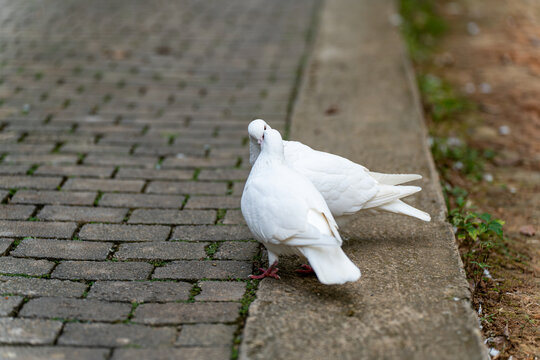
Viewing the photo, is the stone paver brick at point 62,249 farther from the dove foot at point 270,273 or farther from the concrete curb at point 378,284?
the concrete curb at point 378,284

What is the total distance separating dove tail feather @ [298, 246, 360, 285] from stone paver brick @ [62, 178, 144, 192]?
1.62 meters

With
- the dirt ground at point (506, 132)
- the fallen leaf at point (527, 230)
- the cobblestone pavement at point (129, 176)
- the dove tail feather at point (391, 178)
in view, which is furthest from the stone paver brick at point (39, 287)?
the fallen leaf at point (527, 230)

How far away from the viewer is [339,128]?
15.3ft

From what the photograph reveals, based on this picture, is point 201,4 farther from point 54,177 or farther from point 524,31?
point 54,177

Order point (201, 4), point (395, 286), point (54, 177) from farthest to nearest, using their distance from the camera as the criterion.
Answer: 1. point (201, 4)
2. point (54, 177)
3. point (395, 286)

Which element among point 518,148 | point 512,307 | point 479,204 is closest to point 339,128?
point 479,204

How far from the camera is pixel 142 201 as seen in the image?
3.66m

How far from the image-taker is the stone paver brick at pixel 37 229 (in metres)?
3.23

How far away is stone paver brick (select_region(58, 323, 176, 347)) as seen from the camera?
7.79ft

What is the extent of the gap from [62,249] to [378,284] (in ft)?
5.10

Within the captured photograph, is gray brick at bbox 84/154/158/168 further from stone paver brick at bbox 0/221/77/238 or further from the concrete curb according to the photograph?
the concrete curb

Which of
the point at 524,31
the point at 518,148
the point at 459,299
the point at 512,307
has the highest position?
the point at 459,299

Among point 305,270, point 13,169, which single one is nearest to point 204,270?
point 305,270

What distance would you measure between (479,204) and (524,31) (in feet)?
16.4
